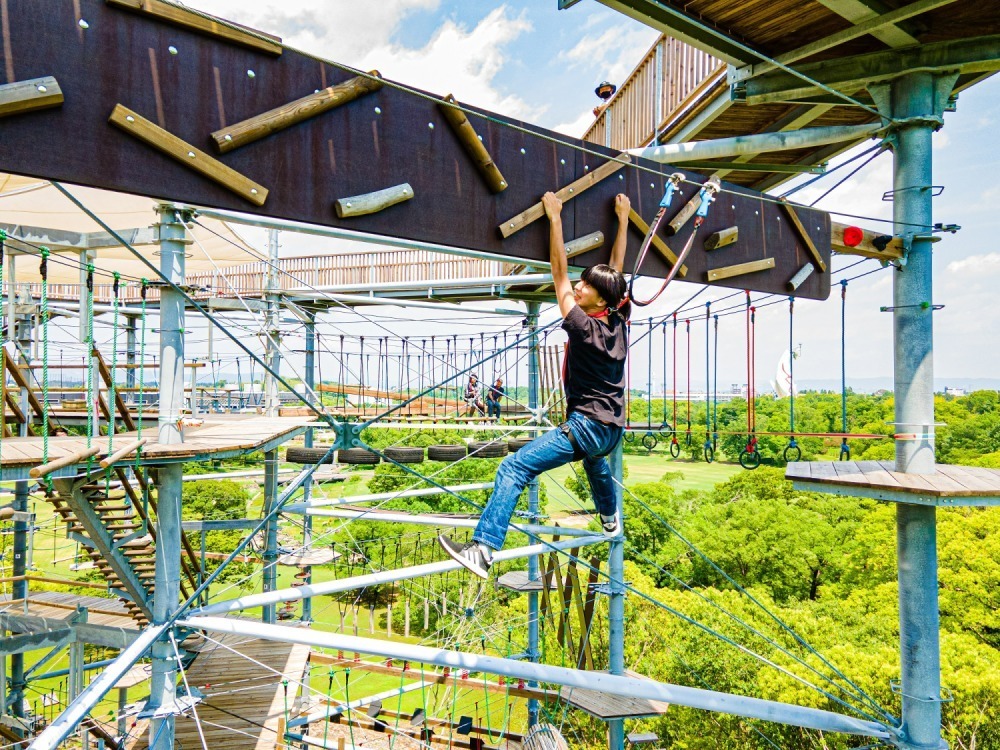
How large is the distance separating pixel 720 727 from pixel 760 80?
13.6m

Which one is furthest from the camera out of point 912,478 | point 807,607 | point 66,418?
point 807,607

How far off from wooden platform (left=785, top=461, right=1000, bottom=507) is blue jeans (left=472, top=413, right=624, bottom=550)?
5.65 feet

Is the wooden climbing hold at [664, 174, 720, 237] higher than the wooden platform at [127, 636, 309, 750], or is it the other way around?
the wooden climbing hold at [664, 174, 720, 237]

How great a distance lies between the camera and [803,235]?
17.7 ft

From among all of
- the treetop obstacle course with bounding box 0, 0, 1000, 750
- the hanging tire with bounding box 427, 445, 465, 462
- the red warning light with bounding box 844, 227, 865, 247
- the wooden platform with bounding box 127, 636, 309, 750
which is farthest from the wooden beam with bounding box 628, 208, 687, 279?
the hanging tire with bounding box 427, 445, 465, 462

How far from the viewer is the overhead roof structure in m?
4.54

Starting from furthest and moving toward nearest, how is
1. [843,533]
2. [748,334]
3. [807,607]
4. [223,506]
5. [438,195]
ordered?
1. [223,506]
2. [843,533]
3. [807,607]
4. [748,334]
5. [438,195]

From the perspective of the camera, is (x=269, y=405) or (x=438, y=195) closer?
(x=438, y=195)

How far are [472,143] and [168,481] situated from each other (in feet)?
11.3

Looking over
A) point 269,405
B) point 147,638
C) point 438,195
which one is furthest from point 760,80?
point 269,405

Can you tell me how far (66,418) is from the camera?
10.5 meters

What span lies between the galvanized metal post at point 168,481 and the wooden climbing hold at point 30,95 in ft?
5.86

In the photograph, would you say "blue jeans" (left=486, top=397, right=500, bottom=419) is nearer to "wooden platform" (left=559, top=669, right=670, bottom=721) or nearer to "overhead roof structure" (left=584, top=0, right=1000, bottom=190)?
"wooden platform" (left=559, top=669, right=670, bottom=721)

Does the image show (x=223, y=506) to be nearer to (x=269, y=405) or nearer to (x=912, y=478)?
(x=269, y=405)
